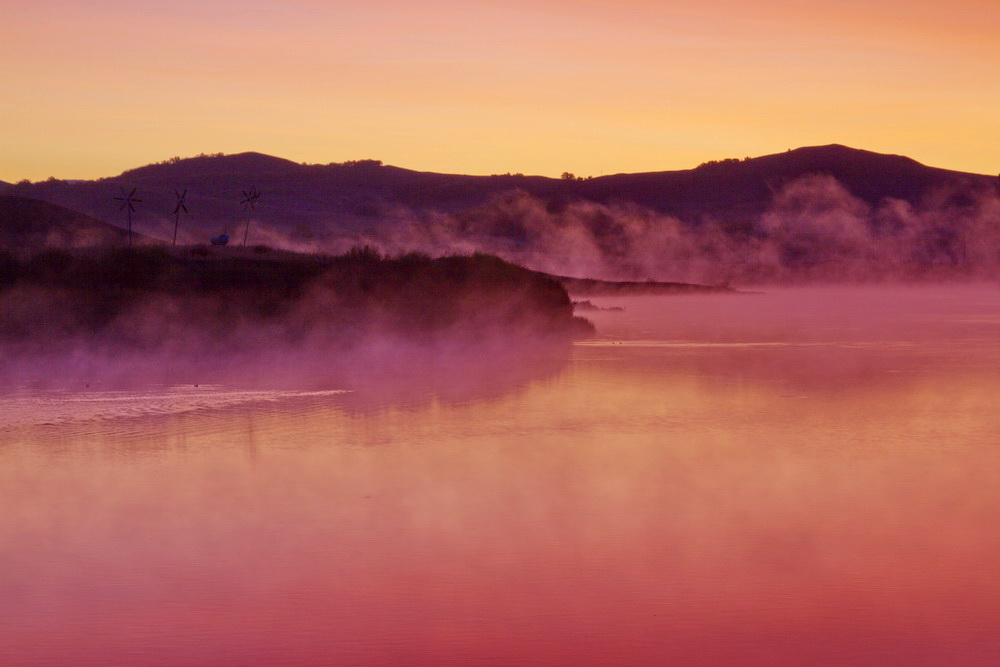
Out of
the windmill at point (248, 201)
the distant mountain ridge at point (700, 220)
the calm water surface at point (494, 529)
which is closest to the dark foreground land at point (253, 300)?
the calm water surface at point (494, 529)

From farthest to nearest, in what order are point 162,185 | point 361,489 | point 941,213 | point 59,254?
point 162,185 < point 941,213 < point 59,254 < point 361,489

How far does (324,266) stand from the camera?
131 feet

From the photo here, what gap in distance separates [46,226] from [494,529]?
80315 mm

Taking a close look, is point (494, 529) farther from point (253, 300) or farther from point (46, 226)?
point (46, 226)

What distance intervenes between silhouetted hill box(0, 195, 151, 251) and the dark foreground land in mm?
42105

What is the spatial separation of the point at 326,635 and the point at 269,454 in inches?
298

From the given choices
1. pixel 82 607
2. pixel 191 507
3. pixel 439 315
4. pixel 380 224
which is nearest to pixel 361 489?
pixel 191 507

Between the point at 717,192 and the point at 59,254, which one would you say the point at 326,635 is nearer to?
the point at 59,254

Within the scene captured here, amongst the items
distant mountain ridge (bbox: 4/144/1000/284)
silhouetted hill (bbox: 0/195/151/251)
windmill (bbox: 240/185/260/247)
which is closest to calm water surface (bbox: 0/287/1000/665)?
windmill (bbox: 240/185/260/247)

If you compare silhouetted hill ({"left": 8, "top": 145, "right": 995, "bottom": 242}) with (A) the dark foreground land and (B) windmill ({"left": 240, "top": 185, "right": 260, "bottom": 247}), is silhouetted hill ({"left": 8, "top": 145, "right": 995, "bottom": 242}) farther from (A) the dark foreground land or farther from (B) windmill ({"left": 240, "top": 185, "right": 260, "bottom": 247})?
(A) the dark foreground land

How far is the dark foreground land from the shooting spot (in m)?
33.8

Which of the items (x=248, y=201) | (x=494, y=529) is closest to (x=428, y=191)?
(x=248, y=201)

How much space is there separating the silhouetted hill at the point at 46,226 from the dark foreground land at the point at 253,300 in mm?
42105

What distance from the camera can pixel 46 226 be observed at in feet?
282
